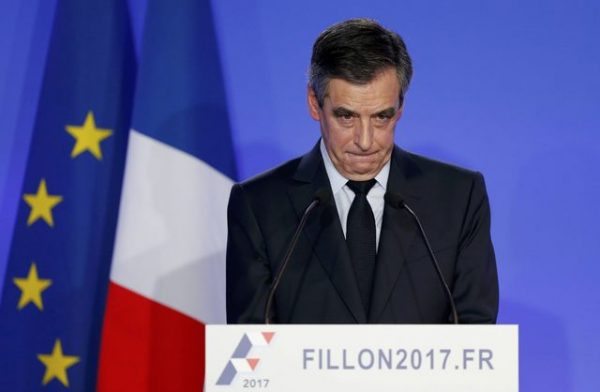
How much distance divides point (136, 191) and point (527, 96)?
113cm

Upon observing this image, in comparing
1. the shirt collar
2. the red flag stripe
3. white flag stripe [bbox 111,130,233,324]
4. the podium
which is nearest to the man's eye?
the shirt collar

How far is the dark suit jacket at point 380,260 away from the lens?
175 cm

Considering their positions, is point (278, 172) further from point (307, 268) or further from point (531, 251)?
point (531, 251)

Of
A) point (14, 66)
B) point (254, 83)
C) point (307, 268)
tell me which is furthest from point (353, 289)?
point (14, 66)

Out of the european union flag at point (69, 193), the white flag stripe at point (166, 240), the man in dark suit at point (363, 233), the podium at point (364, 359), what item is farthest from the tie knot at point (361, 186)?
the european union flag at point (69, 193)

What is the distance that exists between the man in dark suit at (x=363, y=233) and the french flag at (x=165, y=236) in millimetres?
658

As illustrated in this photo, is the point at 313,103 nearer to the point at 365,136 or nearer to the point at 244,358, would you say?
the point at 365,136

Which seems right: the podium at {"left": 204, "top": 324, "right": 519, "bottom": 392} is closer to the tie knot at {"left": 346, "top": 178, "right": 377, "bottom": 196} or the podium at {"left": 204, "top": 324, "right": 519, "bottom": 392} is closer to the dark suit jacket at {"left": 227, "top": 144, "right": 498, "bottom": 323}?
the dark suit jacket at {"left": 227, "top": 144, "right": 498, "bottom": 323}

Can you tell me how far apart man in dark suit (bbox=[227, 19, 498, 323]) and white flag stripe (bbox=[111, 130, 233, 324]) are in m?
0.65

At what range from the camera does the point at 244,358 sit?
1.37 m

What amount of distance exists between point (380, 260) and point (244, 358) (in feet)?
1.52

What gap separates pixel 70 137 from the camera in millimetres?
2594

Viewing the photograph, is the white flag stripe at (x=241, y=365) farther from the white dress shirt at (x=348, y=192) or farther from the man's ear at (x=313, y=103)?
the man's ear at (x=313, y=103)

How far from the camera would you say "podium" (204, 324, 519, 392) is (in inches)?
53.8
